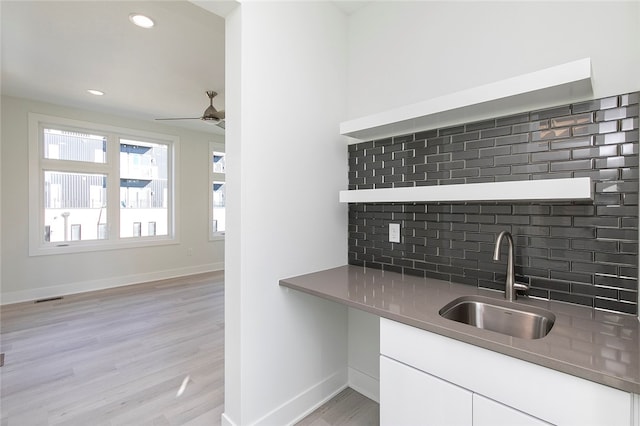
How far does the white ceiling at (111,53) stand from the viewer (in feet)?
7.25

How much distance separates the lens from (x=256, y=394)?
158cm

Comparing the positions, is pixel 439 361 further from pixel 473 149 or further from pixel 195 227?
pixel 195 227

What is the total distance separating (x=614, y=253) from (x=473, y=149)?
2.34ft

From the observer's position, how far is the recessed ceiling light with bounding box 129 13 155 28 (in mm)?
2250

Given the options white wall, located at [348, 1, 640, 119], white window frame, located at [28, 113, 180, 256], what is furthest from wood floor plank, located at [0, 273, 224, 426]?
white wall, located at [348, 1, 640, 119]

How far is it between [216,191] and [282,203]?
4.71 metres

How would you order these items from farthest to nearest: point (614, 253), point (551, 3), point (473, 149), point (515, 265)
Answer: point (473, 149), point (515, 265), point (551, 3), point (614, 253)

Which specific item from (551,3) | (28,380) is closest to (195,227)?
(28,380)

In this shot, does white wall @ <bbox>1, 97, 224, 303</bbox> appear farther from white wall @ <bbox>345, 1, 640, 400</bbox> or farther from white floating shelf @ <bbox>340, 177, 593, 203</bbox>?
white floating shelf @ <bbox>340, 177, 593, 203</bbox>

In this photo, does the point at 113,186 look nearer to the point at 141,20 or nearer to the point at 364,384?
Answer: the point at 141,20

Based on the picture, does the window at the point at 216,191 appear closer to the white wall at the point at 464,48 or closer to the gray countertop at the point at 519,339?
the white wall at the point at 464,48

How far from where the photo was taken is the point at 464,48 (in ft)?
5.18

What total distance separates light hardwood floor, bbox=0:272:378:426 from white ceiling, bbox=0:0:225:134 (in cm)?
270

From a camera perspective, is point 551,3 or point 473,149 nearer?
point 551,3
